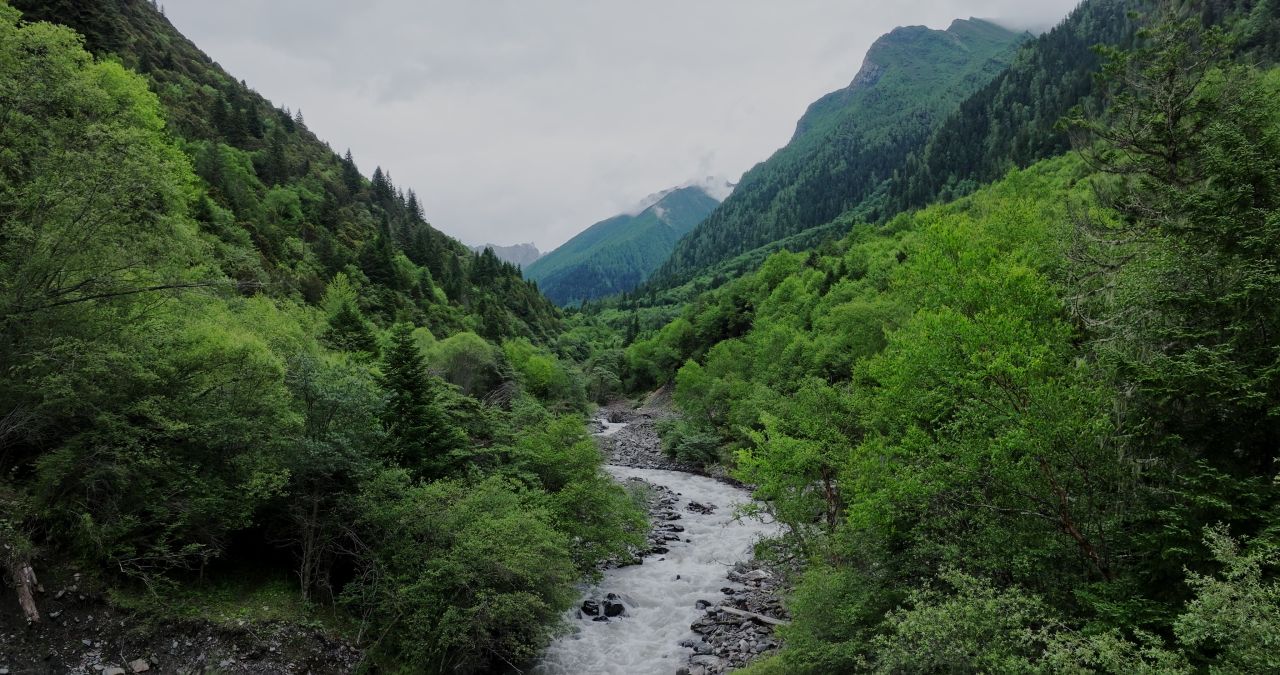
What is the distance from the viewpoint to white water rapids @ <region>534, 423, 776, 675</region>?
63.8ft

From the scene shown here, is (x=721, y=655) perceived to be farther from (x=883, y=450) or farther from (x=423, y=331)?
(x=423, y=331)

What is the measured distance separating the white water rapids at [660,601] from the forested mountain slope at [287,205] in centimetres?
2764

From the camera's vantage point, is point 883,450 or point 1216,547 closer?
point 1216,547

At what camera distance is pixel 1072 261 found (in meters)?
16.2

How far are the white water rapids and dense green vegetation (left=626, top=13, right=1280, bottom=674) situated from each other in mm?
4764

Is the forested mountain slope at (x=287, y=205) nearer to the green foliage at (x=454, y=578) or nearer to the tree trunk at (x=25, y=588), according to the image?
the green foliage at (x=454, y=578)

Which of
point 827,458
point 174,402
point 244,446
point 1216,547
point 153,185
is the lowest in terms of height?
point 827,458

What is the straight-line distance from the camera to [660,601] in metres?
23.9

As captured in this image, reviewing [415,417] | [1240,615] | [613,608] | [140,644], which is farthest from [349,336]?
[1240,615]

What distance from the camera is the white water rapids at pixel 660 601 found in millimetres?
19438

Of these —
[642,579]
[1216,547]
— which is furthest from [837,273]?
[1216,547]

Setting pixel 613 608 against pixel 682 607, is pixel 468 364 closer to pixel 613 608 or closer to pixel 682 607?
pixel 613 608

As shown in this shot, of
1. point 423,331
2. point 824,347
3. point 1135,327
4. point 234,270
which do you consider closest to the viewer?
point 1135,327

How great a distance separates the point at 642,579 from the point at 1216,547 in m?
21.3
